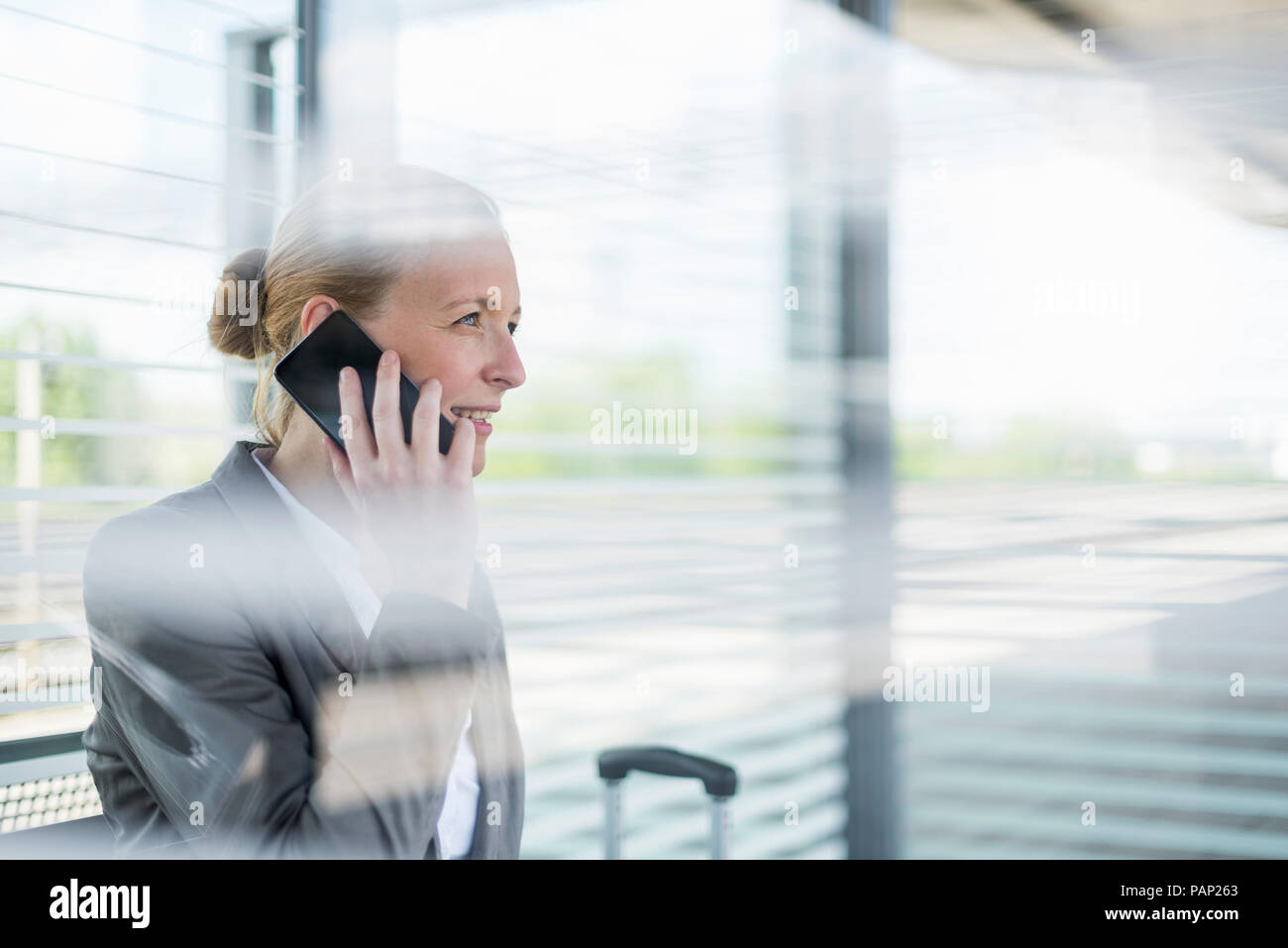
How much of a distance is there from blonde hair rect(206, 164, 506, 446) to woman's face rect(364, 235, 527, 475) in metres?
0.02

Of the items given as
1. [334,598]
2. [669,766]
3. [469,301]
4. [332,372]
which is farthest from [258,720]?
[669,766]

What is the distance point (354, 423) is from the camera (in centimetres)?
93

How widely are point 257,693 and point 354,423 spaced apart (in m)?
0.28

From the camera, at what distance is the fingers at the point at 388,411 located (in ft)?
2.98

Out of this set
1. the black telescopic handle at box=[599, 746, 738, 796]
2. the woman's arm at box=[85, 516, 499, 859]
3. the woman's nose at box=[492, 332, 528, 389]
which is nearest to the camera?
the woman's arm at box=[85, 516, 499, 859]

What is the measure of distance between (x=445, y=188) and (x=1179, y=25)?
153 centimetres

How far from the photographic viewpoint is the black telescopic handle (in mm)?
1170

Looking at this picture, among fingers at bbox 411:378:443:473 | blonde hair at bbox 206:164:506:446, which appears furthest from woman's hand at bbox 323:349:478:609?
blonde hair at bbox 206:164:506:446

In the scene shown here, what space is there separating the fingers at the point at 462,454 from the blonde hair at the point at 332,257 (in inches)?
6.9

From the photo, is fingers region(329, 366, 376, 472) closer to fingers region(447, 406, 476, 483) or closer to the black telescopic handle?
fingers region(447, 406, 476, 483)

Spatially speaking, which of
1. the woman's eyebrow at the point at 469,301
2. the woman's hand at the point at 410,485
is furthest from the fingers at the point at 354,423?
the woman's eyebrow at the point at 469,301

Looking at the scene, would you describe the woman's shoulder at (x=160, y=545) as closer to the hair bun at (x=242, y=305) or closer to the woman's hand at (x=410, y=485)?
the woman's hand at (x=410, y=485)

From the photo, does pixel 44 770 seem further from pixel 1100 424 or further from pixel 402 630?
pixel 1100 424

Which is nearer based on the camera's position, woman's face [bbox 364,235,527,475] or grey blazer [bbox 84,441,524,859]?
grey blazer [bbox 84,441,524,859]
